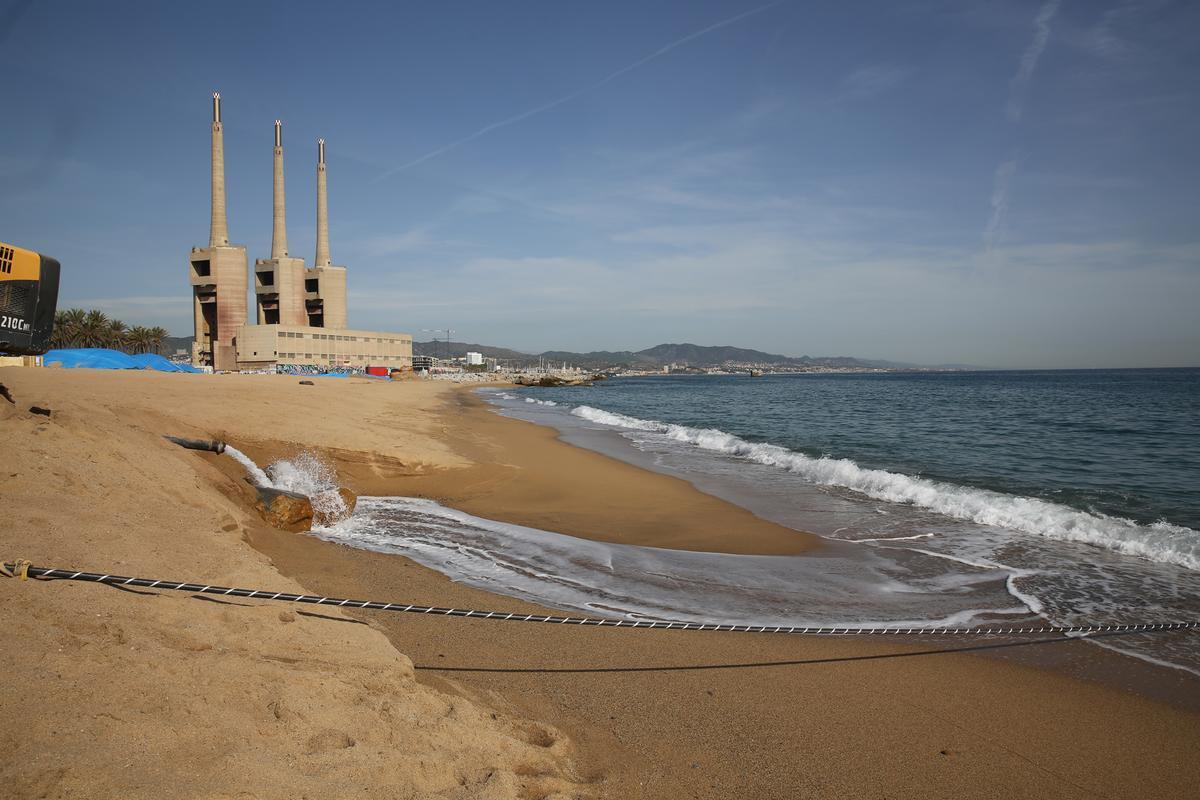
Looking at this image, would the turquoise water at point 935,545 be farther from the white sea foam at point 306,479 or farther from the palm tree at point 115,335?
the palm tree at point 115,335

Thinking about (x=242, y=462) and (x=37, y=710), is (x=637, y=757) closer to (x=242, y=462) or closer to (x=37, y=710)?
(x=37, y=710)

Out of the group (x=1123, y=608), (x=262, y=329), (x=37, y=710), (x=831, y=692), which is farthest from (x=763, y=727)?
(x=262, y=329)

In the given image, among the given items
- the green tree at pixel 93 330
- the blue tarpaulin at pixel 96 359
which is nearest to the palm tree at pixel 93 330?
the green tree at pixel 93 330

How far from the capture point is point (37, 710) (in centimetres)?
281

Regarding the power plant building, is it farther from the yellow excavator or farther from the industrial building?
the yellow excavator

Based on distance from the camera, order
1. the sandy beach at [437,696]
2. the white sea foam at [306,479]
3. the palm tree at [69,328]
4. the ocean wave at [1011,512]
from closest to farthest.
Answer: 1. the sandy beach at [437,696]
2. the ocean wave at [1011,512]
3. the white sea foam at [306,479]
4. the palm tree at [69,328]

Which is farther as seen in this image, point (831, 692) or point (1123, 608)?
point (1123, 608)

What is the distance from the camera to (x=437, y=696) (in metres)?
3.85

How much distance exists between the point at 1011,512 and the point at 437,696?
10620mm

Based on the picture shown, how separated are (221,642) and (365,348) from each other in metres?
97.9

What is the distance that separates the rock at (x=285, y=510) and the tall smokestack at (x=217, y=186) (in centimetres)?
8566

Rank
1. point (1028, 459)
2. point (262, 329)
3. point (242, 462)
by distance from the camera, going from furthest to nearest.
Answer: point (262, 329)
point (1028, 459)
point (242, 462)

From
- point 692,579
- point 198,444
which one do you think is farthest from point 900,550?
point 198,444

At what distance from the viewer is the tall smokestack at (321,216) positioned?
92.8m
